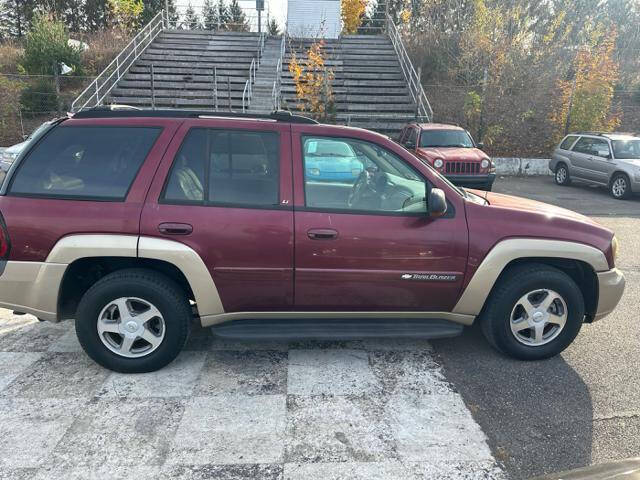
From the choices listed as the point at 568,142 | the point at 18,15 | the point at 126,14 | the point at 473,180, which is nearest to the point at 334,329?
the point at 473,180

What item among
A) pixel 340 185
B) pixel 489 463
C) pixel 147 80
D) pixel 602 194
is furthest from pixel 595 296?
pixel 147 80

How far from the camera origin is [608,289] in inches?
143

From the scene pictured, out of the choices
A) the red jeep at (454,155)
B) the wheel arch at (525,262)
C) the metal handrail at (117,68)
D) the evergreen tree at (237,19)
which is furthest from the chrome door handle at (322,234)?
the evergreen tree at (237,19)

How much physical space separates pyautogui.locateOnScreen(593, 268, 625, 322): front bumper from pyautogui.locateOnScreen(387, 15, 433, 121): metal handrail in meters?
14.1

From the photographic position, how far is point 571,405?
3168 mm

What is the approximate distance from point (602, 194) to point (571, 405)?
11409 millimetres

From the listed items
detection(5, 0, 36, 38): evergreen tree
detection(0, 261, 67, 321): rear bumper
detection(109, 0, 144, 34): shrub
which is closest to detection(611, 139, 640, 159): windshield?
detection(0, 261, 67, 321): rear bumper

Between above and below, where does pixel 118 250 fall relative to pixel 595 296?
above

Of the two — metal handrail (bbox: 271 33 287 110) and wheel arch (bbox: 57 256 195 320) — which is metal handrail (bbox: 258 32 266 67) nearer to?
metal handrail (bbox: 271 33 287 110)

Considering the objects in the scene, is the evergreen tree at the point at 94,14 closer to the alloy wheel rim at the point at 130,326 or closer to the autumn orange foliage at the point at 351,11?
the autumn orange foliage at the point at 351,11

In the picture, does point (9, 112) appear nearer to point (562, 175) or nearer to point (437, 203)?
point (437, 203)

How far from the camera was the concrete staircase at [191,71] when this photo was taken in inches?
712

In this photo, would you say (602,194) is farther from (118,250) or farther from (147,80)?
(147,80)

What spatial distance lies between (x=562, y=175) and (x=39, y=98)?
16931mm
